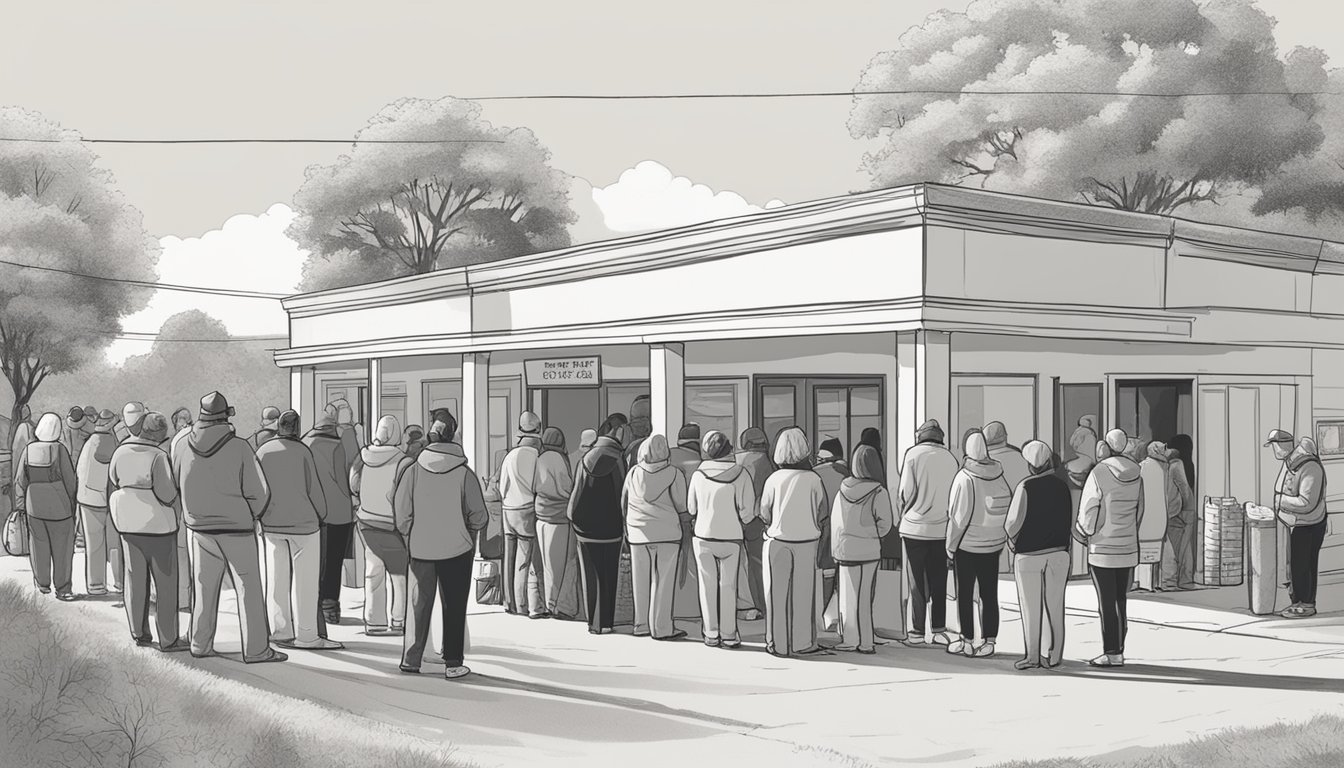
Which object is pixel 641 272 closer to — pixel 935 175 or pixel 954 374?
pixel 954 374

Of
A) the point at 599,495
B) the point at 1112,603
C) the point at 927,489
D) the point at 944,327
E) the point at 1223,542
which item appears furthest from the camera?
the point at 1223,542

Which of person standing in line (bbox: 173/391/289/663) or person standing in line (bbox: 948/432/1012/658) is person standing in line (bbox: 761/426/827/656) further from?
person standing in line (bbox: 173/391/289/663)

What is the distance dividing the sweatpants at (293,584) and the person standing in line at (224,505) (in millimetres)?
504

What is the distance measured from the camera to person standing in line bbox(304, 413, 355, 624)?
11.5 meters

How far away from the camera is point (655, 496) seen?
11156mm

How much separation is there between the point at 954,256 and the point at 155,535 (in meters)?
7.68

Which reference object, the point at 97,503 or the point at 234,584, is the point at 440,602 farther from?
the point at 97,503

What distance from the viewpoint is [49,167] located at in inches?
1818

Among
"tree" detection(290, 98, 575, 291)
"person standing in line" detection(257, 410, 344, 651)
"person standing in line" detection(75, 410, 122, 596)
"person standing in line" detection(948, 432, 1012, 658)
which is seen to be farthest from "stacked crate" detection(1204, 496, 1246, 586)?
"tree" detection(290, 98, 575, 291)

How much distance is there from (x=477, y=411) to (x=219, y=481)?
995 cm

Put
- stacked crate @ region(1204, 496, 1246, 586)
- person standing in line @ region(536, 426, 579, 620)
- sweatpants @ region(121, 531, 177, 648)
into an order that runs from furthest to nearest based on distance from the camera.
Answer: stacked crate @ region(1204, 496, 1246, 586) → person standing in line @ region(536, 426, 579, 620) → sweatpants @ region(121, 531, 177, 648)

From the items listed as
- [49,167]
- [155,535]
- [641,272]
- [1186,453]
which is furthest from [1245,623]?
[49,167]

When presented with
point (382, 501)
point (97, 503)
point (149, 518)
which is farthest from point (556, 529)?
point (97, 503)

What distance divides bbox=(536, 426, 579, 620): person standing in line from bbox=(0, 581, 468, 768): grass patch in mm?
3509
